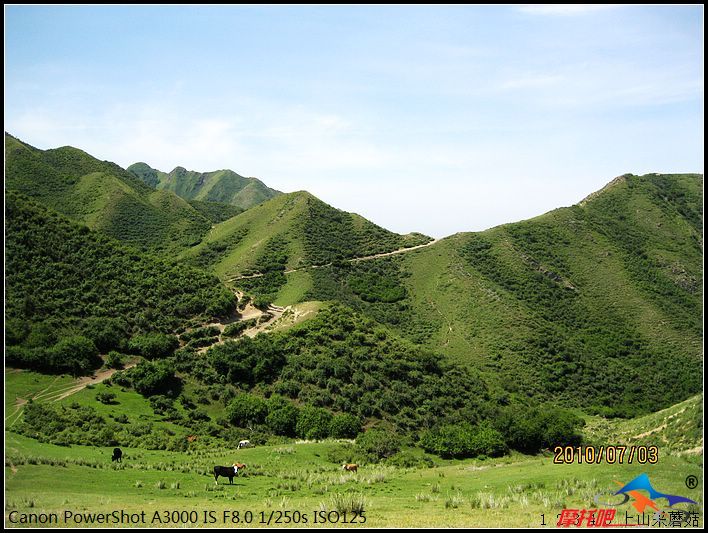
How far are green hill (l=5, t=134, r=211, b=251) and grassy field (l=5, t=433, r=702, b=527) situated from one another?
314 feet

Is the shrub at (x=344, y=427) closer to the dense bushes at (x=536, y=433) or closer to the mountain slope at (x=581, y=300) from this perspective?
the dense bushes at (x=536, y=433)

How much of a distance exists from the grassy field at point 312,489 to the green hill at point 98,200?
9562 cm

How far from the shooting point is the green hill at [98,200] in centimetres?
11481

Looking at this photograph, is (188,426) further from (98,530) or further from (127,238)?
(127,238)

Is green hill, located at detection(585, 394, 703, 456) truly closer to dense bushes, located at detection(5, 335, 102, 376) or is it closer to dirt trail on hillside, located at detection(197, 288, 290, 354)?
dirt trail on hillside, located at detection(197, 288, 290, 354)

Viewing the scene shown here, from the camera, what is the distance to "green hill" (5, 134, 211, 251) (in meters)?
115

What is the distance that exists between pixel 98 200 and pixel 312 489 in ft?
395

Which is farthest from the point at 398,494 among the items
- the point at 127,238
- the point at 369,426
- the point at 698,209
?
the point at 698,209

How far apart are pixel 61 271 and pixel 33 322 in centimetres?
898

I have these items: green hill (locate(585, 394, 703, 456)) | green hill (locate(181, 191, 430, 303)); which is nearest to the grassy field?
green hill (locate(585, 394, 703, 456))

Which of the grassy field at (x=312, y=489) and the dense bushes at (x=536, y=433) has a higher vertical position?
the grassy field at (x=312, y=489)

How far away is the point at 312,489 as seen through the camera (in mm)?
19766

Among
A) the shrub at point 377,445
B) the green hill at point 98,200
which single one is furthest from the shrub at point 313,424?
the green hill at point 98,200

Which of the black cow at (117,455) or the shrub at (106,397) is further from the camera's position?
the shrub at (106,397)
